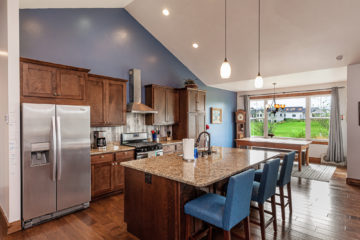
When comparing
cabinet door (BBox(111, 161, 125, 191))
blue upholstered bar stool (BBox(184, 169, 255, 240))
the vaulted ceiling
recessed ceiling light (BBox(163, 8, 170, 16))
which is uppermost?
recessed ceiling light (BBox(163, 8, 170, 16))

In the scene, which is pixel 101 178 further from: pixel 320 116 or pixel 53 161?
pixel 320 116

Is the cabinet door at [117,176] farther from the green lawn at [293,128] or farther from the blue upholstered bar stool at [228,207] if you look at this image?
the green lawn at [293,128]

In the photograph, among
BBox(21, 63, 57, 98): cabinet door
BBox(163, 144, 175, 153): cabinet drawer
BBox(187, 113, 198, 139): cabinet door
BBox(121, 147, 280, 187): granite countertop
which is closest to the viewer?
BBox(121, 147, 280, 187): granite countertop

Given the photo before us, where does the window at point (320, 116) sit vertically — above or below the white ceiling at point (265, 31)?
below

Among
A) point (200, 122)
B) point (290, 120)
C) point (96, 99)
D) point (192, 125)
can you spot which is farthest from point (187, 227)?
point (290, 120)

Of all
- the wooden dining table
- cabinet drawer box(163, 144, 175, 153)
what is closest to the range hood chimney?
cabinet drawer box(163, 144, 175, 153)

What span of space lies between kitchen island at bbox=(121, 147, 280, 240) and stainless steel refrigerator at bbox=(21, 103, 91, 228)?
3.82ft

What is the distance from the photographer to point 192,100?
18.7 feet

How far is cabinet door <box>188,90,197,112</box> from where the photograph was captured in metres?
5.61

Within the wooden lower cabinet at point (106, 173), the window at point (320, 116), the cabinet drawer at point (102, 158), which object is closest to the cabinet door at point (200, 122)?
the wooden lower cabinet at point (106, 173)

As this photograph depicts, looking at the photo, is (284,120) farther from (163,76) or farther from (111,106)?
(111,106)

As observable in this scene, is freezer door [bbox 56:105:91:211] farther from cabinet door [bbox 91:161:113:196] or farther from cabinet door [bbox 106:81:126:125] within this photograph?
cabinet door [bbox 106:81:126:125]

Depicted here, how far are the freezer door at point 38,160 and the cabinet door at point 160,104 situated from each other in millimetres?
2508

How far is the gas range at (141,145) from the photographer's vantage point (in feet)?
13.5
